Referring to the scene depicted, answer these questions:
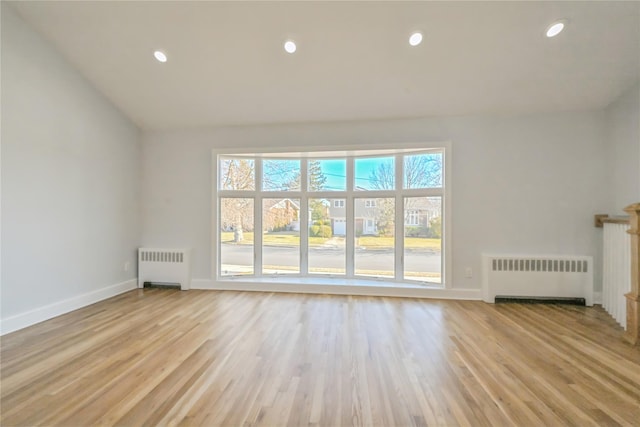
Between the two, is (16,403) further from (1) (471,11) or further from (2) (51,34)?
(1) (471,11)

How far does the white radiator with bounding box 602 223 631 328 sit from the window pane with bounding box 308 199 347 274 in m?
3.09

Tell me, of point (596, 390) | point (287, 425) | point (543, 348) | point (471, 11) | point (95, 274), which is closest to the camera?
point (287, 425)

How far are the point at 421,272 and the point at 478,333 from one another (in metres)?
1.33

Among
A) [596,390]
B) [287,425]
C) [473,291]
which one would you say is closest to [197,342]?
[287,425]

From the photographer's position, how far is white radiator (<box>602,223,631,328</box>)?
9.07ft

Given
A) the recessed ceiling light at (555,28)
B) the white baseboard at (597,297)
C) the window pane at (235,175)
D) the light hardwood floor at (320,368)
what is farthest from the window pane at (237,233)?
the white baseboard at (597,297)

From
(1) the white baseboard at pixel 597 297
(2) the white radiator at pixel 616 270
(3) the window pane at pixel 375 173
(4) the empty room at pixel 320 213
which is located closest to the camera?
(4) the empty room at pixel 320 213

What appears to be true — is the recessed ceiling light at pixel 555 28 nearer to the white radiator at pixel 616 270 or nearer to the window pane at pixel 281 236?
the white radiator at pixel 616 270

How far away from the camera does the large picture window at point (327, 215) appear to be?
390 centimetres

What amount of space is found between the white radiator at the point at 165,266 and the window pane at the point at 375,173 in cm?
285

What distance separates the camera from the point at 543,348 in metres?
2.28

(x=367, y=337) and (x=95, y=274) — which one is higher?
(x=95, y=274)

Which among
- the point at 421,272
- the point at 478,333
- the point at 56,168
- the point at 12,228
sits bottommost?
the point at 478,333

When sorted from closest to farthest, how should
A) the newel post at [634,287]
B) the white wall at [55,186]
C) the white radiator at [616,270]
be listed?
1. the newel post at [634,287]
2. the white wall at [55,186]
3. the white radiator at [616,270]
